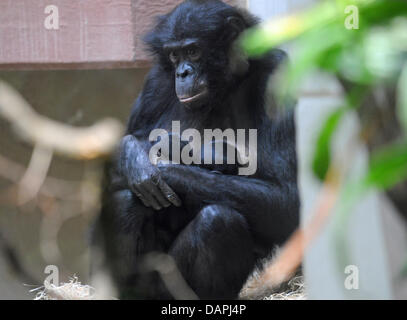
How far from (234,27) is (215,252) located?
69.5 inches

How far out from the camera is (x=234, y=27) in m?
4.94

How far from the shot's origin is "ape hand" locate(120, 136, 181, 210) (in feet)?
15.2

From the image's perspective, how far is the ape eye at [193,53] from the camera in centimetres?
486

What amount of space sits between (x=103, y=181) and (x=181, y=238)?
101 cm

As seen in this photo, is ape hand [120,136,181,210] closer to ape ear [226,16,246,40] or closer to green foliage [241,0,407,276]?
ape ear [226,16,246,40]

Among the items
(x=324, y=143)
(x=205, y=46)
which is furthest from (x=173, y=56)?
(x=324, y=143)

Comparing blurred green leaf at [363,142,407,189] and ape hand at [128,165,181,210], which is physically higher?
ape hand at [128,165,181,210]

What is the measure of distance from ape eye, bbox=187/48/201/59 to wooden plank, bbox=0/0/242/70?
67cm

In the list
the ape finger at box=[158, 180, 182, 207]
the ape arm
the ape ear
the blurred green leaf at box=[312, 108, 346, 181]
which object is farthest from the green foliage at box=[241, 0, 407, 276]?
the ape ear

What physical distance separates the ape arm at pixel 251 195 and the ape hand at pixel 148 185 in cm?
7

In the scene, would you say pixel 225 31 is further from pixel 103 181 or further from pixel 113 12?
pixel 103 181

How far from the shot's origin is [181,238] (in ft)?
14.8

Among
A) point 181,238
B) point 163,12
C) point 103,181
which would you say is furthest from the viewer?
point 163,12
